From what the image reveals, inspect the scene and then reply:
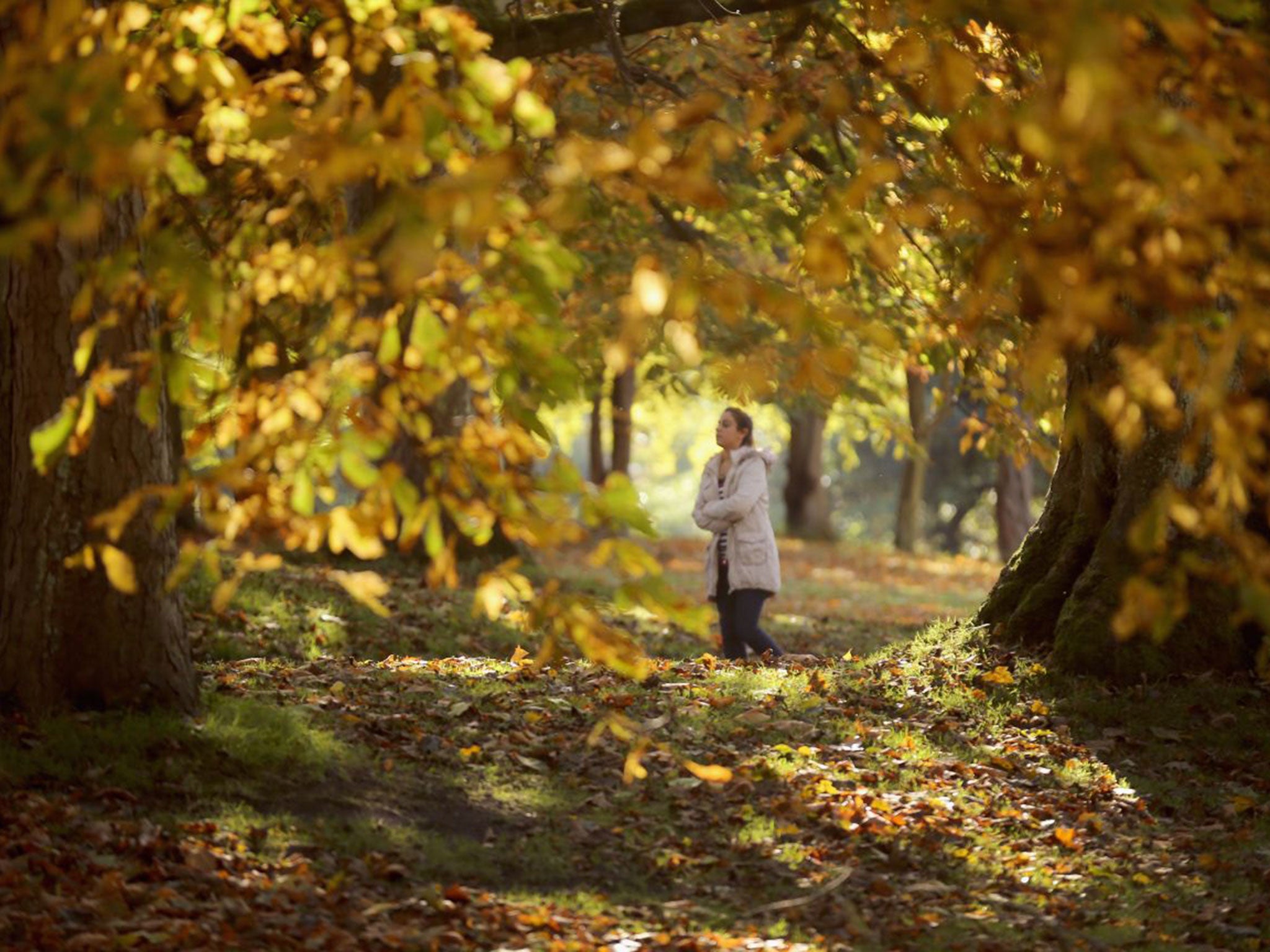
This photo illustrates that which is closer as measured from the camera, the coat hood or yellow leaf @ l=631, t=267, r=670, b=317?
yellow leaf @ l=631, t=267, r=670, b=317

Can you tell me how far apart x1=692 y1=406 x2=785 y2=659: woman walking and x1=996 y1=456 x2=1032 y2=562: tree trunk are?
16.4m

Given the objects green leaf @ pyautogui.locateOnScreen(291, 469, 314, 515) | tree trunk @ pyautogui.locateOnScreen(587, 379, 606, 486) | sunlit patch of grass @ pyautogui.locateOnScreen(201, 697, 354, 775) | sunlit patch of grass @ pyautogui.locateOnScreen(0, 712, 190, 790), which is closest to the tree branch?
sunlit patch of grass @ pyautogui.locateOnScreen(201, 697, 354, 775)

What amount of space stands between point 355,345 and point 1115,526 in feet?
18.5

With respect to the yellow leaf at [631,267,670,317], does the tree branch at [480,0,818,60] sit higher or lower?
higher

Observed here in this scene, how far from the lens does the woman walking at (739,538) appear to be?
10844 mm

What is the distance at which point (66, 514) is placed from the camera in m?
6.50

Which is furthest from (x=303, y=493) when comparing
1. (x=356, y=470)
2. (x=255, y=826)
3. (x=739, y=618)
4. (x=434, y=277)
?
(x=739, y=618)

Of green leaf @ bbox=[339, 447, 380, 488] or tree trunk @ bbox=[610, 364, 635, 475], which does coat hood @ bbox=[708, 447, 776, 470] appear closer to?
green leaf @ bbox=[339, 447, 380, 488]

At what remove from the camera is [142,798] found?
607 cm

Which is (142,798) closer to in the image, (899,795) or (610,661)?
(610,661)

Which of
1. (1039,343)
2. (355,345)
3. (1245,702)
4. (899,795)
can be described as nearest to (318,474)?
(355,345)

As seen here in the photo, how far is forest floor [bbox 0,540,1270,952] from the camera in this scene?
17.7 ft

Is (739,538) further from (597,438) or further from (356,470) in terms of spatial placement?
(597,438)

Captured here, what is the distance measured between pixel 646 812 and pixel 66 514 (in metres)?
2.84
